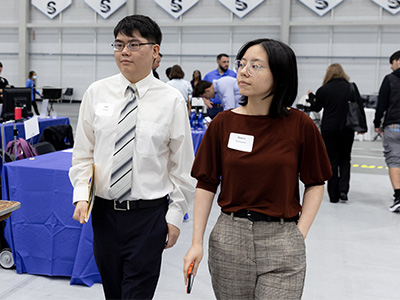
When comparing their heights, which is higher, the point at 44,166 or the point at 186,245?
the point at 44,166

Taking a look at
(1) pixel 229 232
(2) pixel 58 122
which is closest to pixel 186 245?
(1) pixel 229 232

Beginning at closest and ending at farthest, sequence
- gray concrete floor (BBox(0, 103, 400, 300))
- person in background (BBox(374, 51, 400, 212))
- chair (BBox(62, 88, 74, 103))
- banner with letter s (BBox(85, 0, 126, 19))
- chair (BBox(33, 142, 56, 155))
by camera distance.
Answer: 1. gray concrete floor (BBox(0, 103, 400, 300))
2. chair (BBox(33, 142, 56, 155))
3. person in background (BBox(374, 51, 400, 212))
4. banner with letter s (BBox(85, 0, 126, 19))
5. chair (BBox(62, 88, 74, 103))

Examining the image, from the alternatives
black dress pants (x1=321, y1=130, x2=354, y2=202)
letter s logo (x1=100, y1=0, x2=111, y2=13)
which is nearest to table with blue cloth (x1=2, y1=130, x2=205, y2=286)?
black dress pants (x1=321, y1=130, x2=354, y2=202)

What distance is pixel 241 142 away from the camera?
1438mm

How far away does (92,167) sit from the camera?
1800mm

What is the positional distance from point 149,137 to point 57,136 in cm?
392

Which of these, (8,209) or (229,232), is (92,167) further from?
(229,232)

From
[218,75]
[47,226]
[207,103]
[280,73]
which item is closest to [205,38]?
[218,75]

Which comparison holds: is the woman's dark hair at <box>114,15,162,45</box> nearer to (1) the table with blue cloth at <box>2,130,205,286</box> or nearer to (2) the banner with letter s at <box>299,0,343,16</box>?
(1) the table with blue cloth at <box>2,130,205,286</box>

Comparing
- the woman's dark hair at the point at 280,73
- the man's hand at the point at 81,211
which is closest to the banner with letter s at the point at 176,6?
the man's hand at the point at 81,211

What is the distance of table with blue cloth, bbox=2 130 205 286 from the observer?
9.91 ft

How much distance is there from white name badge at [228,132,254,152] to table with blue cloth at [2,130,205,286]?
5.83 ft

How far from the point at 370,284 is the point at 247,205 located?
86.4 inches

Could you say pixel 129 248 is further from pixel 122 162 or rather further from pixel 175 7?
pixel 175 7
